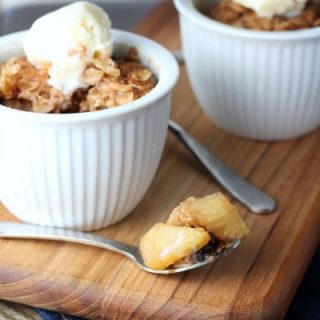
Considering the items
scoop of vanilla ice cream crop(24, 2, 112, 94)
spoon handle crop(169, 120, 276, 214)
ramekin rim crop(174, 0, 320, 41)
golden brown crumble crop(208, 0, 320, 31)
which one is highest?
scoop of vanilla ice cream crop(24, 2, 112, 94)

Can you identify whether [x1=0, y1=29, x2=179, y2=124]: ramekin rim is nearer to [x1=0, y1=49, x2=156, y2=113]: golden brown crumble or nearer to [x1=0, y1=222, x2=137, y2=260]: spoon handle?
[x1=0, y1=49, x2=156, y2=113]: golden brown crumble

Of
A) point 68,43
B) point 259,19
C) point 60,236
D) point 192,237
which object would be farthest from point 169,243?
point 259,19

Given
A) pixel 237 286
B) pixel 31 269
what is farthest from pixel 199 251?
pixel 31 269

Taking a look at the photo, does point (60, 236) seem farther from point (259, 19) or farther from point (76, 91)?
point (259, 19)

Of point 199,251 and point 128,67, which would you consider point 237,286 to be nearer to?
point 199,251

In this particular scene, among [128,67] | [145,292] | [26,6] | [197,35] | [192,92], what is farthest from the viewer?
[26,6]

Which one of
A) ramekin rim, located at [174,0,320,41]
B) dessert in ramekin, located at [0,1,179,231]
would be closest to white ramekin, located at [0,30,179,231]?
dessert in ramekin, located at [0,1,179,231]

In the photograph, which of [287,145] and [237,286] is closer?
[237,286]

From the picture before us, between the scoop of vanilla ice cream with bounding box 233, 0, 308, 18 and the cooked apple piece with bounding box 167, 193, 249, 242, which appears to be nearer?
the cooked apple piece with bounding box 167, 193, 249, 242
